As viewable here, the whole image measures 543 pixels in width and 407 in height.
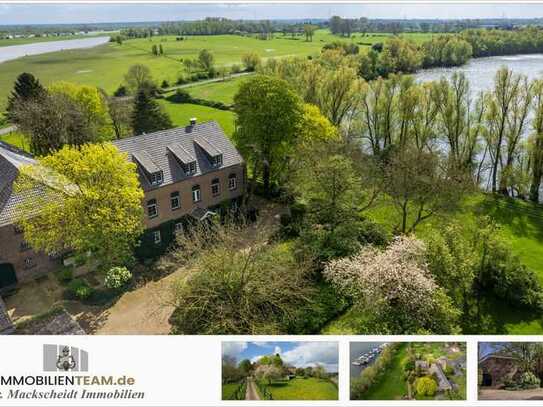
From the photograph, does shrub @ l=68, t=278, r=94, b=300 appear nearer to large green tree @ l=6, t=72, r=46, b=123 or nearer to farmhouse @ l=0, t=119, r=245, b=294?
farmhouse @ l=0, t=119, r=245, b=294

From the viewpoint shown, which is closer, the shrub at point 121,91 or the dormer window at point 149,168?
the dormer window at point 149,168

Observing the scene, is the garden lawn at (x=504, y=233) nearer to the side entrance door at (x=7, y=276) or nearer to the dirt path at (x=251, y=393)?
the dirt path at (x=251, y=393)

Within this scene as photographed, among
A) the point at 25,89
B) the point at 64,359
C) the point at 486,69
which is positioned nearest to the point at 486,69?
the point at 486,69

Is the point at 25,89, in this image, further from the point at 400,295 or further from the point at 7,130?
the point at 400,295

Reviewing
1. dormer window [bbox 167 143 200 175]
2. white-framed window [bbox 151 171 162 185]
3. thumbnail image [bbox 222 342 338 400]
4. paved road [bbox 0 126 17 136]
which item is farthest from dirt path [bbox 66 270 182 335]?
paved road [bbox 0 126 17 136]

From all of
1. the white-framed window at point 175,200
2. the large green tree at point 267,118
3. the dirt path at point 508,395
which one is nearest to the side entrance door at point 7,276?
the white-framed window at point 175,200

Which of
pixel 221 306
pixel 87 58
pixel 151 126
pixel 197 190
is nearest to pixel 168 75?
pixel 87 58
